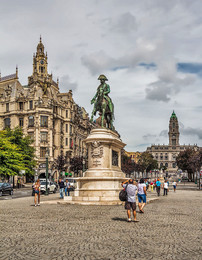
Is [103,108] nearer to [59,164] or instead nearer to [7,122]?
[59,164]

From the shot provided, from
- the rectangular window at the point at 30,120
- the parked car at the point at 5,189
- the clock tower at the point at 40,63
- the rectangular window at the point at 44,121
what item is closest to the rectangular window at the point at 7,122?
the rectangular window at the point at 30,120

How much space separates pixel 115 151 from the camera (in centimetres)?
2319

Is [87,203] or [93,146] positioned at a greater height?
[93,146]

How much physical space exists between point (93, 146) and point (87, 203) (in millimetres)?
3766

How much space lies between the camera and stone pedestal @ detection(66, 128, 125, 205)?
2073 centimetres

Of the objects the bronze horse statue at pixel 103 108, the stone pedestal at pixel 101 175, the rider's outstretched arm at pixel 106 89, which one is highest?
the rider's outstretched arm at pixel 106 89

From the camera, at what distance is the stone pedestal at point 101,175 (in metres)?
20.7

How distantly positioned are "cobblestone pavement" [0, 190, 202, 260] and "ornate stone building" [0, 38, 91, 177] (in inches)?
2245

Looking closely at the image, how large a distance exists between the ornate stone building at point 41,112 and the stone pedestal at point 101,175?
4810 cm

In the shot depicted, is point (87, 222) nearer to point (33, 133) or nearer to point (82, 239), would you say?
point (82, 239)

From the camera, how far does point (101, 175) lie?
21203 mm

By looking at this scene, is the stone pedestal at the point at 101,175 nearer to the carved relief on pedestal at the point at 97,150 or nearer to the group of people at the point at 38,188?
the carved relief on pedestal at the point at 97,150

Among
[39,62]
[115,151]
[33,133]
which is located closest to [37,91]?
[33,133]

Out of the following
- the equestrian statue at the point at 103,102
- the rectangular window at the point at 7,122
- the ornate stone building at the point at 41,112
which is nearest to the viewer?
the equestrian statue at the point at 103,102
